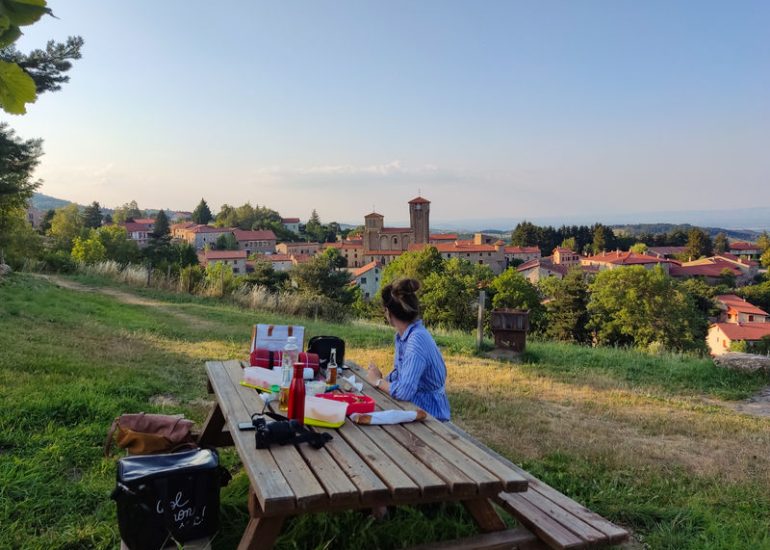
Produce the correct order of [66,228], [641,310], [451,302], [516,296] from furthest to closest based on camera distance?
[66,228], [516,296], [451,302], [641,310]

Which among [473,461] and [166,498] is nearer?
[473,461]

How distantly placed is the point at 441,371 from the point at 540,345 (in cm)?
695

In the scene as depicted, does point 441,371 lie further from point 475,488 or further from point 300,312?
point 300,312

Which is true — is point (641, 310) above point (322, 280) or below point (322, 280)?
below

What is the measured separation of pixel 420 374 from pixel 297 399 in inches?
33.6

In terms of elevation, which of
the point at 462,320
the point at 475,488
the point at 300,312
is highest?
the point at 475,488

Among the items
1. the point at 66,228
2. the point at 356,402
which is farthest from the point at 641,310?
the point at 66,228

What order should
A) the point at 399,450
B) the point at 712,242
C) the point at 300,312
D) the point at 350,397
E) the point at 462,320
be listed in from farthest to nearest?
the point at 712,242, the point at 462,320, the point at 300,312, the point at 350,397, the point at 399,450

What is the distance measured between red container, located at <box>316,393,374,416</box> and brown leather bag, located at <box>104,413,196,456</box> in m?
1.02

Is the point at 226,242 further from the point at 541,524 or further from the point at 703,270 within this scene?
the point at 541,524

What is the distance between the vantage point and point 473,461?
6.78 feet

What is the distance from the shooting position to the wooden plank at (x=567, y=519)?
2215mm

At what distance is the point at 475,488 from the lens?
1857mm

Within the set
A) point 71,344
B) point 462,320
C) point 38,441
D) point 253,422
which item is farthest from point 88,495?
point 462,320
